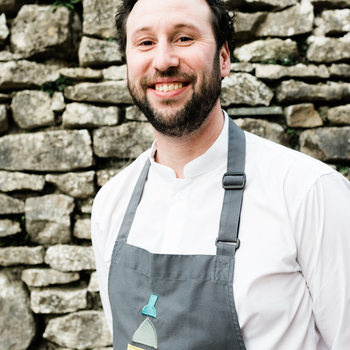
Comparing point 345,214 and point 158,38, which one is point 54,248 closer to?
point 158,38

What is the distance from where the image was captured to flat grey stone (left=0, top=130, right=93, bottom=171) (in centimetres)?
208

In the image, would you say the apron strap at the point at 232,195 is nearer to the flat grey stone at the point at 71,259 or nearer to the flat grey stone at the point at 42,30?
the flat grey stone at the point at 71,259

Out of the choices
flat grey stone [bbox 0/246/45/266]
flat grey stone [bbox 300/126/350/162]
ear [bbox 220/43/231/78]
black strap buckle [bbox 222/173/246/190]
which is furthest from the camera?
flat grey stone [bbox 0/246/45/266]

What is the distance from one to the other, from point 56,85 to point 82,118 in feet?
1.02

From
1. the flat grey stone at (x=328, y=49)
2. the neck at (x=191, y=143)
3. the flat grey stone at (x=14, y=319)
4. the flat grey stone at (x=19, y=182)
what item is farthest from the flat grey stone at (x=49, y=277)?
the flat grey stone at (x=328, y=49)

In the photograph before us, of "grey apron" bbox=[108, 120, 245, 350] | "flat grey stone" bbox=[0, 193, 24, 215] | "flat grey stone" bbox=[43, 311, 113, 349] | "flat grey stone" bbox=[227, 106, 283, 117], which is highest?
"flat grey stone" bbox=[227, 106, 283, 117]

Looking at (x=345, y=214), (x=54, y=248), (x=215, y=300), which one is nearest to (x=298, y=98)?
(x=345, y=214)

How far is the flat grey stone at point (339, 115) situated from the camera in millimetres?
1977

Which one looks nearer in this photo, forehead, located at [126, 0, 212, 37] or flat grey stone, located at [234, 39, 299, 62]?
forehead, located at [126, 0, 212, 37]

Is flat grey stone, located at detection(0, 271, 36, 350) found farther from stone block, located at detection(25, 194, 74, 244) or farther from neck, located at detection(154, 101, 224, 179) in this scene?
neck, located at detection(154, 101, 224, 179)

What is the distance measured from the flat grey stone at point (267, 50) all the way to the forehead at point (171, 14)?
0.79 metres

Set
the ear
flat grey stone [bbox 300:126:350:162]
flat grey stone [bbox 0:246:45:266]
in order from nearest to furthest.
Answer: the ear → flat grey stone [bbox 300:126:350:162] → flat grey stone [bbox 0:246:45:266]

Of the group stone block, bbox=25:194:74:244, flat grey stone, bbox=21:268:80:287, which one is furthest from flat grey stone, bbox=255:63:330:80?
flat grey stone, bbox=21:268:80:287

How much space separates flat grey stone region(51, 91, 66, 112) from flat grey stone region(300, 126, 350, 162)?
63.2 inches
